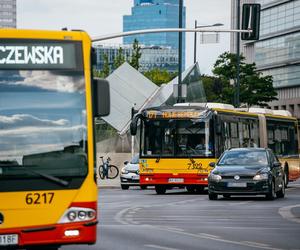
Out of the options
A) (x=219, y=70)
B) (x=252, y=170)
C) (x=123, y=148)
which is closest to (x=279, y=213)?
(x=252, y=170)

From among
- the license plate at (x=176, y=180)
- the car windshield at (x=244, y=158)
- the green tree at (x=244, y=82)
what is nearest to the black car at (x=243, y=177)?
the car windshield at (x=244, y=158)

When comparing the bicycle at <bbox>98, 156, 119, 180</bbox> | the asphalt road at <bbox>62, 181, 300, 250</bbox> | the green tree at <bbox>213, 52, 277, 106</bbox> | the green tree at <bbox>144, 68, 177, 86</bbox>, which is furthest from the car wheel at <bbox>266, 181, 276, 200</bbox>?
the green tree at <bbox>144, 68, 177, 86</bbox>

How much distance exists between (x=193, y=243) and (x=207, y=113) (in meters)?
21.6

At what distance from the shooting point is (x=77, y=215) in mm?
14039

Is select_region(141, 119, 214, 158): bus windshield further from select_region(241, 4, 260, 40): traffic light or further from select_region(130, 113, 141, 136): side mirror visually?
select_region(241, 4, 260, 40): traffic light

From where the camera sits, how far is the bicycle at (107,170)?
185ft

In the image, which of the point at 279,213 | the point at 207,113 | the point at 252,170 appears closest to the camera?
the point at 279,213

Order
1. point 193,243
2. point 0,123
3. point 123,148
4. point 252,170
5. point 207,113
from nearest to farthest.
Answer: point 0,123
point 193,243
point 252,170
point 207,113
point 123,148

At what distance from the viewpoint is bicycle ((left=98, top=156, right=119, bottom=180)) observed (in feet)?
185

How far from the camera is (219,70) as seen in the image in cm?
10069

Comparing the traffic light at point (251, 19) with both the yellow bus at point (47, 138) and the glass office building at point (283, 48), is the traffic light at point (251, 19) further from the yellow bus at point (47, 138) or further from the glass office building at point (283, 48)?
the glass office building at point (283, 48)

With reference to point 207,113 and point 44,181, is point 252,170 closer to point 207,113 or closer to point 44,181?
point 207,113

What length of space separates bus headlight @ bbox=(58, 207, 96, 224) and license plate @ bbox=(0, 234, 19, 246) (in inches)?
22.3

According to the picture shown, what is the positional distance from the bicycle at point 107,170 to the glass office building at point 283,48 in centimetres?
7727
